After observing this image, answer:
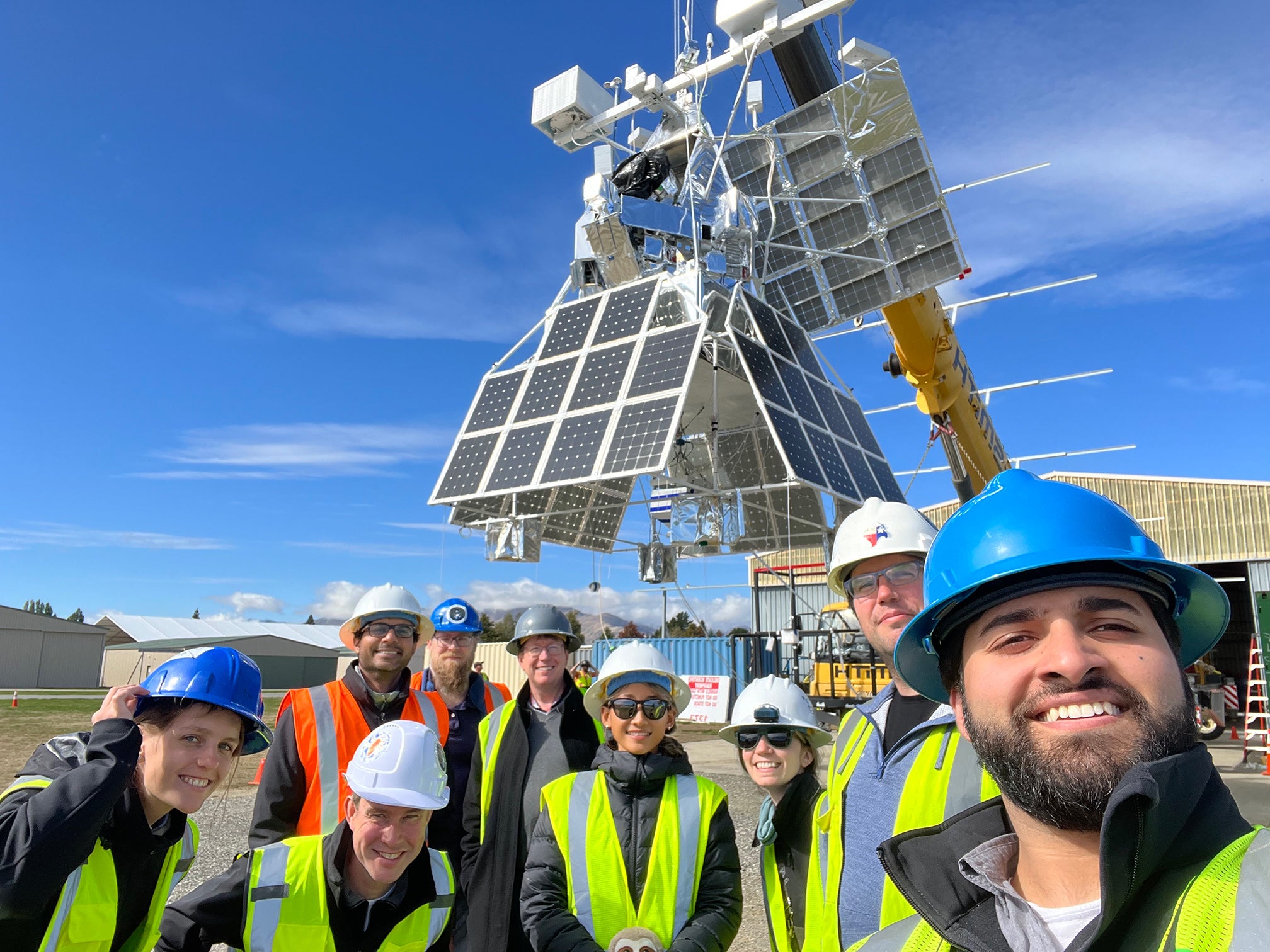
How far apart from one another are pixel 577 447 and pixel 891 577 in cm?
851

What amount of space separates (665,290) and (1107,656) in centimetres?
1193

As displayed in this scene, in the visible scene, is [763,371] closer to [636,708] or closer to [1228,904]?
[636,708]

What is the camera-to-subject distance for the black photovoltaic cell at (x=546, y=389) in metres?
12.4

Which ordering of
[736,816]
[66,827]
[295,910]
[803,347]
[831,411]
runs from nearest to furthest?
[66,827], [295,910], [736,816], [831,411], [803,347]

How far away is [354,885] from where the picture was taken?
2.64 m

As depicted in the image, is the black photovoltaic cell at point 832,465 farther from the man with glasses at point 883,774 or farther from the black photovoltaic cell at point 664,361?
the man with glasses at point 883,774

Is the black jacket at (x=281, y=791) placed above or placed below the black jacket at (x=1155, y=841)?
below

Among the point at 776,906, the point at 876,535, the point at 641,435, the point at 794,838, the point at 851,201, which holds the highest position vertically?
the point at 851,201

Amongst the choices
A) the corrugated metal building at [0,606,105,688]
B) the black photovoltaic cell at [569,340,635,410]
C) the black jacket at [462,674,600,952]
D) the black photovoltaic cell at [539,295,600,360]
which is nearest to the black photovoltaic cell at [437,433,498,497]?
the black photovoltaic cell at [569,340,635,410]

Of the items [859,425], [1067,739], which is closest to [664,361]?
[859,425]

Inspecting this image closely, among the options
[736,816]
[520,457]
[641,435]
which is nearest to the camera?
[736,816]

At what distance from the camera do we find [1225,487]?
26203mm

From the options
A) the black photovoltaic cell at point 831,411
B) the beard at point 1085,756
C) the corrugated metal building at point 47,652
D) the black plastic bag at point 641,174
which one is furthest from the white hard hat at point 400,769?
the corrugated metal building at point 47,652

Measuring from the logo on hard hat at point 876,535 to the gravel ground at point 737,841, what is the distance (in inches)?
117
